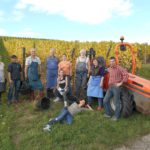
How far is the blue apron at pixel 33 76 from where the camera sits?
10.3m

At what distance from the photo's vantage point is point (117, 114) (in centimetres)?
813

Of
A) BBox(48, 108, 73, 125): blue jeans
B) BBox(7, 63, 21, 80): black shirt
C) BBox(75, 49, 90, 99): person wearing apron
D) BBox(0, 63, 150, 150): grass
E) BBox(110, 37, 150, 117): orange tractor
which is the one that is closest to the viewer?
BBox(0, 63, 150, 150): grass

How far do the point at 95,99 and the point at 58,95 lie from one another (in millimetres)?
1165

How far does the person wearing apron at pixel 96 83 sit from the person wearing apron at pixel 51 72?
62.8 inches

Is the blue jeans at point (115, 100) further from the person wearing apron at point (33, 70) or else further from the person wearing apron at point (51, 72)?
the person wearing apron at point (33, 70)

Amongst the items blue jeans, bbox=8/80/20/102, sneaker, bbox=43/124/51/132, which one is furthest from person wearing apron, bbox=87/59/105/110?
blue jeans, bbox=8/80/20/102

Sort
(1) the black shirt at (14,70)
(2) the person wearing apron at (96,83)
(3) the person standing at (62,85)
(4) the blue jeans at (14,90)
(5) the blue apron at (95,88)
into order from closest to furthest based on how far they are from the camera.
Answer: (2) the person wearing apron at (96,83) < (5) the blue apron at (95,88) < (3) the person standing at (62,85) < (1) the black shirt at (14,70) < (4) the blue jeans at (14,90)

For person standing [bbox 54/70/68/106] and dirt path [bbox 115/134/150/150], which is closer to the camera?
dirt path [bbox 115/134/150/150]

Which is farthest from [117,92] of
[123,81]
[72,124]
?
[72,124]

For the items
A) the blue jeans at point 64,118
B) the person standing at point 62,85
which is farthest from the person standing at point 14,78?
the blue jeans at point 64,118

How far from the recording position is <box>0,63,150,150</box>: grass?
22.1ft

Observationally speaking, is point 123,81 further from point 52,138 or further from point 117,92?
point 52,138

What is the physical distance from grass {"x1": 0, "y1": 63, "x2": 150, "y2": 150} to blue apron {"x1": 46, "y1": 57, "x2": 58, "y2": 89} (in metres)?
1.89

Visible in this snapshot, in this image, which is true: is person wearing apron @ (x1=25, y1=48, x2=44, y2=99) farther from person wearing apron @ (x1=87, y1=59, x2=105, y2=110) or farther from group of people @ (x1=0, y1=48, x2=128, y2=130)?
person wearing apron @ (x1=87, y1=59, x2=105, y2=110)
